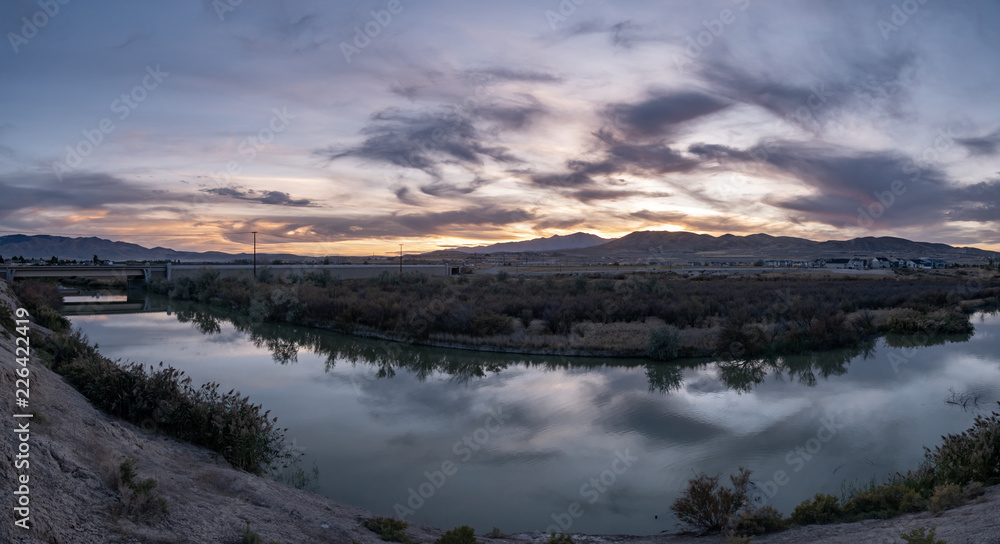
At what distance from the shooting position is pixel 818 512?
19.3 feet

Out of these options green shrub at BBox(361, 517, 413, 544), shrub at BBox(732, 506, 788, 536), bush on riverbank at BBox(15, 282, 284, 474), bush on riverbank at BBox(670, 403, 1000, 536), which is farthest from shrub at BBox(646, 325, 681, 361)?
green shrub at BBox(361, 517, 413, 544)

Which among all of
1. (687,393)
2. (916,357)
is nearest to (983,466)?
(687,393)

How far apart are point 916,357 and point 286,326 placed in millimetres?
25756

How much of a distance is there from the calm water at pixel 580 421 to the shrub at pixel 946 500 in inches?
84.7

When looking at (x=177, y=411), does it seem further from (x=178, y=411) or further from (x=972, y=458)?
(x=972, y=458)

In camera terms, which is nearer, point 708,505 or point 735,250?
point 708,505

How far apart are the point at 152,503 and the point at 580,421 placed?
27.5ft

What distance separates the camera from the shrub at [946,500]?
525 cm

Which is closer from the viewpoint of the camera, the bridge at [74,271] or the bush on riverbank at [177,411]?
the bush on riverbank at [177,411]

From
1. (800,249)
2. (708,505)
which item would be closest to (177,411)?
(708,505)

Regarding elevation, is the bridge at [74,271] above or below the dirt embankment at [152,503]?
above

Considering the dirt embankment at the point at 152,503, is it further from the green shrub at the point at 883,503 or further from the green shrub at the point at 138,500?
the green shrub at the point at 883,503

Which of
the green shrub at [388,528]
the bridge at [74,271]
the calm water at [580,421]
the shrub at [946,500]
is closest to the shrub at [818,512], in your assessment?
the shrub at [946,500]

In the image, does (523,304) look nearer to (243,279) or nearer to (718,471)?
(718,471)
